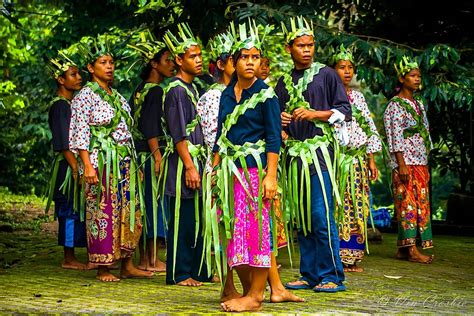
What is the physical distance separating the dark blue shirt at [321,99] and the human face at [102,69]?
1.60m

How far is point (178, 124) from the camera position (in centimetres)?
807

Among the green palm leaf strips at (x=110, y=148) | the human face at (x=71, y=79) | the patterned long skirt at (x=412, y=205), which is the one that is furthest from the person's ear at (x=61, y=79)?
the patterned long skirt at (x=412, y=205)

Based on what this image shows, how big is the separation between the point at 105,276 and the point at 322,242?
6.18 feet

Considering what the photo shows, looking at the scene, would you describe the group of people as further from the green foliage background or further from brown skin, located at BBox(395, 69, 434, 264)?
the green foliage background

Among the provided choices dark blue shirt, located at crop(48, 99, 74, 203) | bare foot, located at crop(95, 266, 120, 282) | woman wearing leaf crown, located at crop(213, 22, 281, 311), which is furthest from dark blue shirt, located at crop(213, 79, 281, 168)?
dark blue shirt, located at crop(48, 99, 74, 203)

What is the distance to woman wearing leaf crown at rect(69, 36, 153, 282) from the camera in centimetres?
840

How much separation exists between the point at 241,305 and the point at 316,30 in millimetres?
4021

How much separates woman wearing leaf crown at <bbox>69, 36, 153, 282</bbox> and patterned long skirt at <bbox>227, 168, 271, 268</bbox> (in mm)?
1930

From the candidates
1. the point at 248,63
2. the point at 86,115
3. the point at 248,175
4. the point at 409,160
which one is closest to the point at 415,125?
the point at 409,160

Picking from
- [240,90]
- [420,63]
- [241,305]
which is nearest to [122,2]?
[420,63]

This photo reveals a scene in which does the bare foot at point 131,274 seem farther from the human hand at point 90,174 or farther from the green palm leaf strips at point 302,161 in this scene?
the green palm leaf strips at point 302,161

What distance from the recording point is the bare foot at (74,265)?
943 cm

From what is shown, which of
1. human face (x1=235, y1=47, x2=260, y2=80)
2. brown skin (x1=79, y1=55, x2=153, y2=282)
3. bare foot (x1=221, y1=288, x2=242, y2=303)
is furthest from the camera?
brown skin (x1=79, y1=55, x2=153, y2=282)

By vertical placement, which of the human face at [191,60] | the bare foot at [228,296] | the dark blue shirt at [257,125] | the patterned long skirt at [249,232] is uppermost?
the human face at [191,60]
